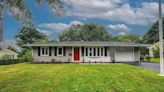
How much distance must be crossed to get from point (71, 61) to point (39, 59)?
4223 mm

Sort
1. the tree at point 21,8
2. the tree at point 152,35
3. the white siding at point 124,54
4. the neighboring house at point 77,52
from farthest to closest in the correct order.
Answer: the tree at point 152,35
the white siding at point 124,54
the neighboring house at point 77,52
the tree at point 21,8

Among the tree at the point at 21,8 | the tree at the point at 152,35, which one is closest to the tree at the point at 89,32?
the tree at the point at 152,35

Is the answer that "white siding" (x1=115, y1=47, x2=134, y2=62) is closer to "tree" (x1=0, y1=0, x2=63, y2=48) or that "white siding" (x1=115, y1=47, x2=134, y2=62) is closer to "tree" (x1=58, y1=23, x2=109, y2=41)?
"tree" (x1=0, y1=0, x2=63, y2=48)

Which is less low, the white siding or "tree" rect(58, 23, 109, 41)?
"tree" rect(58, 23, 109, 41)

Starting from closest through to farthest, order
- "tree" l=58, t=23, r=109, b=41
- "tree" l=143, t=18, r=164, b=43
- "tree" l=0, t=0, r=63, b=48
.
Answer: "tree" l=0, t=0, r=63, b=48 < "tree" l=58, t=23, r=109, b=41 < "tree" l=143, t=18, r=164, b=43

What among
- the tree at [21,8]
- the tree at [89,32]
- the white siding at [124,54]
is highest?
the tree at [89,32]

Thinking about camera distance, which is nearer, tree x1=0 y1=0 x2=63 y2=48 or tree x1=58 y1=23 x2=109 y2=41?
tree x1=0 y1=0 x2=63 y2=48

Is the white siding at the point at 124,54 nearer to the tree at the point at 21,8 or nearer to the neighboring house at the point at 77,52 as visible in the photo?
the neighboring house at the point at 77,52

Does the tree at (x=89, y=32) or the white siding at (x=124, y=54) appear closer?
the white siding at (x=124, y=54)

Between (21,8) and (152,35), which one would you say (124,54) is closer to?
(21,8)

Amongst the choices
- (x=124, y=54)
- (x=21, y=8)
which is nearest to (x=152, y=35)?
(x=124, y=54)

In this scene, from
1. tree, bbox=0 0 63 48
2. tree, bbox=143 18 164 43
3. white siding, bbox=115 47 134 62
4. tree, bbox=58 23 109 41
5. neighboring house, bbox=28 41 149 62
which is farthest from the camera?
tree, bbox=143 18 164 43

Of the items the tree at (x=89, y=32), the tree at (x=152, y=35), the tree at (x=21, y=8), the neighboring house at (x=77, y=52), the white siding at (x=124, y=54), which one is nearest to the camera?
the tree at (x=21, y=8)

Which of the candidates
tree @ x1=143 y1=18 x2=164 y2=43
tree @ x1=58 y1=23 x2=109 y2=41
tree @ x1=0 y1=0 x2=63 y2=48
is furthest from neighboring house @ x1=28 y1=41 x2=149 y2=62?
tree @ x1=143 y1=18 x2=164 y2=43
